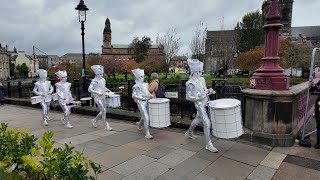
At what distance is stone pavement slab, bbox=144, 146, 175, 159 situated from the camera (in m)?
4.93

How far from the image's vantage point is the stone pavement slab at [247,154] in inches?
182

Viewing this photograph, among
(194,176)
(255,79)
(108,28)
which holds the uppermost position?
(108,28)

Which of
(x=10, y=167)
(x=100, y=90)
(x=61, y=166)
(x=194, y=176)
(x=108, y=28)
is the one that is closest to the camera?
(x=61, y=166)

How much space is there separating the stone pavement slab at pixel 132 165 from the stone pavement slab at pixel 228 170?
1.14 m

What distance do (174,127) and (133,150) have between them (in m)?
2.24

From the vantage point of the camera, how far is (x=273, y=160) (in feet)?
15.1

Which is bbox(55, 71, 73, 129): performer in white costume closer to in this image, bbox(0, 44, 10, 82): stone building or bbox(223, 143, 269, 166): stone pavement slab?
bbox(223, 143, 269, 166): stone pavement slab

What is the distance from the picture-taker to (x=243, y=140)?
5734mm

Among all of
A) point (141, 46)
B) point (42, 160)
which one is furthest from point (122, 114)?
point (141, 46)

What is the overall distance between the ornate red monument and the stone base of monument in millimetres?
261

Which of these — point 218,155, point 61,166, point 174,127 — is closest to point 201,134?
point 174,127

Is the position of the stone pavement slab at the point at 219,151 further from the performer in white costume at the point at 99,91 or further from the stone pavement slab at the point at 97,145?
the performer in white costume at the point at 99,91

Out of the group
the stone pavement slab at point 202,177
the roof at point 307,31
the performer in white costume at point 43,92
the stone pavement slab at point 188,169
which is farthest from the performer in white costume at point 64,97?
the roof at point 307,31

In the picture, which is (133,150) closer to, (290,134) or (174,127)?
(174,127)
